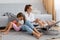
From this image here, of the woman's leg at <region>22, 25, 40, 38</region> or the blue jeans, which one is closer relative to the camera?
the woman's leg at <region>22, 25, 40, 38</region>

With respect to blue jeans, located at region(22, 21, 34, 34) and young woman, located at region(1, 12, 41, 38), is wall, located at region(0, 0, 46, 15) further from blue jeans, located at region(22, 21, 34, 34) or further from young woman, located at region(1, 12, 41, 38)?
blue jeans, located at region(22, 21, 34, 34)

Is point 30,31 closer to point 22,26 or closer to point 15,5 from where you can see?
point 22,26

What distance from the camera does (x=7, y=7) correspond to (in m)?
5.42

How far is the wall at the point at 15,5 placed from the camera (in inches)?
210

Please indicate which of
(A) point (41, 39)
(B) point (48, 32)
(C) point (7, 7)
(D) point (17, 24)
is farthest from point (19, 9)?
(A) point (41, 39)

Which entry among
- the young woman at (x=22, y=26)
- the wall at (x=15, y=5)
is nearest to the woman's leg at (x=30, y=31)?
the young woman at (x=22, y=26)

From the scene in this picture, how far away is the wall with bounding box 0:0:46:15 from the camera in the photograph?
5.34 m

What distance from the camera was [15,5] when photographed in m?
5.55

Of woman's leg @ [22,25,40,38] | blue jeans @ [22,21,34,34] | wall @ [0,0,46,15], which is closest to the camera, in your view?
woman's leg @ [22,25,40,38]

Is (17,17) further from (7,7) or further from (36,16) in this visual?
(7,7)

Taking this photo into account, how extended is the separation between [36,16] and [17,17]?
65cm

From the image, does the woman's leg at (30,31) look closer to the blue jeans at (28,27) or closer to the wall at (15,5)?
the blue jeans at (28,27)

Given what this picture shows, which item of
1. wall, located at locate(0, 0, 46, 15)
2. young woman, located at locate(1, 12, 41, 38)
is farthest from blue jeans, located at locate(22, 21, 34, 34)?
wall, located at locate(0, 0, 46, 15)

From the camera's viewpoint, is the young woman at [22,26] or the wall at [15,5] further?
the wall at [15,5]
